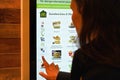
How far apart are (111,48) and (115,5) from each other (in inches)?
4.2

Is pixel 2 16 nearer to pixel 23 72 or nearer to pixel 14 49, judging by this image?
pixel 14 49

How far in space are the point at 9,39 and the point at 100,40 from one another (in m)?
0.67

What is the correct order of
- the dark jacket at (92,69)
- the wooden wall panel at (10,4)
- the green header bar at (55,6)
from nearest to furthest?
the dark jacket at (92,69) < the green header bar at (55,6) < the wooden wall panel at (10,4)

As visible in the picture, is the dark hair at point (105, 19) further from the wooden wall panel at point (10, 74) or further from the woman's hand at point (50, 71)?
the wooden wall panel at point (10, 74)

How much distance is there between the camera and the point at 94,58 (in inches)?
28.4

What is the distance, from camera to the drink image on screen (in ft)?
3.07

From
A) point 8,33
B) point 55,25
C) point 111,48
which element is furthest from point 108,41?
point 8,33

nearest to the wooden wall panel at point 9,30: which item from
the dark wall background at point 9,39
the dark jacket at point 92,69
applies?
the dark wall background at point 9,39

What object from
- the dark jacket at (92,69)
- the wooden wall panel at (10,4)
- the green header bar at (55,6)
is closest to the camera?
the dark jacket at (92,69)

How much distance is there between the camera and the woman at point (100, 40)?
2.31 ft

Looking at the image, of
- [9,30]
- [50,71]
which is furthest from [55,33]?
[9,30]

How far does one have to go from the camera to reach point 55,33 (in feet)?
3.11

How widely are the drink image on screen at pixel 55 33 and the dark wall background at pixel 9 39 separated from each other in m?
0.41

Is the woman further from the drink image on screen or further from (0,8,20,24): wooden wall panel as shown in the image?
(0,8,20,24): wooden wall panel
